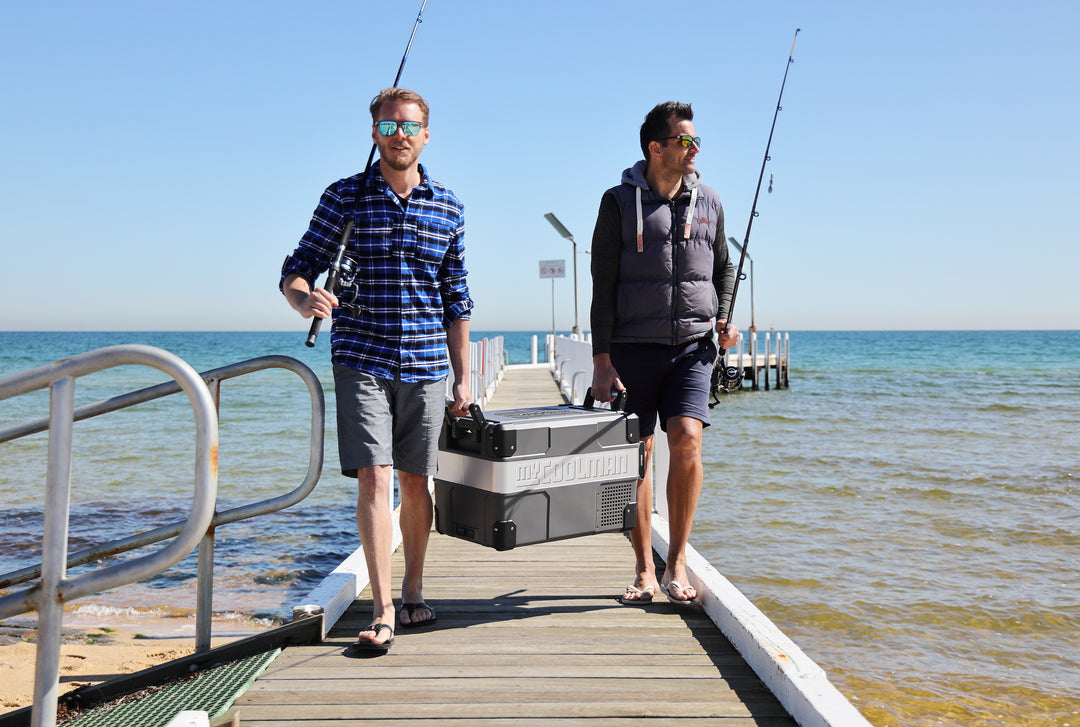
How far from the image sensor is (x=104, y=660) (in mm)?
4605

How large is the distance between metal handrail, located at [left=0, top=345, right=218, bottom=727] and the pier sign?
81.8ft

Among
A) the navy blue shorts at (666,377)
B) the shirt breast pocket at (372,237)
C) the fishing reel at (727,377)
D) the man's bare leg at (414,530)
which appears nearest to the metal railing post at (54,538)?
the shirt breast pocket at (372,237)

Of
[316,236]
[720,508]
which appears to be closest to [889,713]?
[316,236]

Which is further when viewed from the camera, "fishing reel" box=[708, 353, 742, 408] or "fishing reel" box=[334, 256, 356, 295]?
"fishing reel" box=[708, 353, 742, 408]

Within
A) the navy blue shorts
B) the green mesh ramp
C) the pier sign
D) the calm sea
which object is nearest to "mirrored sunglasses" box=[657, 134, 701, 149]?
the navy blue shorts

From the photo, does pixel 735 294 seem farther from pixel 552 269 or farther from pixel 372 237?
pixel 552 269

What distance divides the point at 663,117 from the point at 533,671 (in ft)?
7.32

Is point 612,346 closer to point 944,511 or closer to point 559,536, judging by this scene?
point 559,536

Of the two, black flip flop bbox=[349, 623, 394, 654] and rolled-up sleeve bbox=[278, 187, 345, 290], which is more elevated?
rolled-up sleeve bbox=[278, 187, 345, 290]

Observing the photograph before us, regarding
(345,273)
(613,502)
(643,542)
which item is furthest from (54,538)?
(643,542)

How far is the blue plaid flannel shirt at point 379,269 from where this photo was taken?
118 inches

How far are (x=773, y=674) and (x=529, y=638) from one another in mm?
952

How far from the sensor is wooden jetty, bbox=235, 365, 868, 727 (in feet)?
7.94

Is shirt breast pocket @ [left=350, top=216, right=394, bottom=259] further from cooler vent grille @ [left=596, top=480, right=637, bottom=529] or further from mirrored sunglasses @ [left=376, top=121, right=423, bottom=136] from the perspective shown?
cooler vent grille @ [left=596, top=480, right=637, bottom=529]
